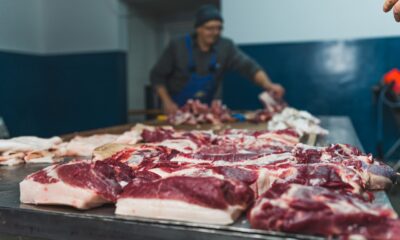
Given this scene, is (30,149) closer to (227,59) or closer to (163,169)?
(163,169)

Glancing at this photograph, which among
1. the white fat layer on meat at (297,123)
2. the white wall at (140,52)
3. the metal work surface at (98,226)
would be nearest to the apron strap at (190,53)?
the white fat layer on meat at (297,123)

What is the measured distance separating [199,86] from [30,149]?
10.3 feet

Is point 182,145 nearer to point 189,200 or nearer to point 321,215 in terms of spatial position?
Answer: point 189,200

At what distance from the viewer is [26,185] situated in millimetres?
1466

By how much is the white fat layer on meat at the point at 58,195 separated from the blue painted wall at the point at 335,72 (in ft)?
15.8

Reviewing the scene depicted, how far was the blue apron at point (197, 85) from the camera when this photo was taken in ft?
16.8

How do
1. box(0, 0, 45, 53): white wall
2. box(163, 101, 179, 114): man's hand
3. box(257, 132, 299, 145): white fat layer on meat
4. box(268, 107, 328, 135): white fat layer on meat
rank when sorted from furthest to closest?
1. box(0, 0, 45, 53): white wall
2. box(163, 101, 179, 114): man's hand
3. box(268, 107, 328, 135): white fat layer on meat
4. box(257, 132, 299, 145): white fat layer on meat

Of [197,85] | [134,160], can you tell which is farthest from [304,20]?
[134,160]

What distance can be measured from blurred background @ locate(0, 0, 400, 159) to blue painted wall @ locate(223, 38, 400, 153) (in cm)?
1

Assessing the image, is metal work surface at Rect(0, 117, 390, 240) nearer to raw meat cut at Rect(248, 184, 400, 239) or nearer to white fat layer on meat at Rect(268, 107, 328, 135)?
raw meat cut at Rect(248, 184, 400, 239)

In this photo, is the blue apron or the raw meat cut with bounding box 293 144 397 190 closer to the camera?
the raw meat cut with bounding box 293 144 397 190

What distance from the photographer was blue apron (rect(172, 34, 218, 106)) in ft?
16.8

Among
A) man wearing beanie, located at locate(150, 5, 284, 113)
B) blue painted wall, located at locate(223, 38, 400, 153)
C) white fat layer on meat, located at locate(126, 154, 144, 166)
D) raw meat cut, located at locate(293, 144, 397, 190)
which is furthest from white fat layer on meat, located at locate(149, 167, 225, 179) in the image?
blue painted wall, located at locate(223, 38, 400, 153)

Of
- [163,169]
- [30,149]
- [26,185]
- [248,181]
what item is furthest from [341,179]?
[30,149]
